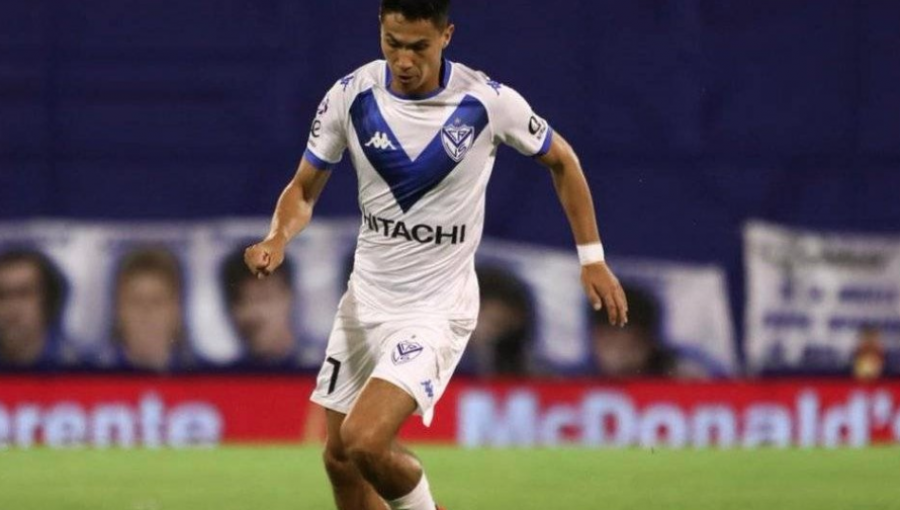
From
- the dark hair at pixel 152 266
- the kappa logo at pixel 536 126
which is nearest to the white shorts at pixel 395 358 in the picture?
the kappa logo at pixel 536 126

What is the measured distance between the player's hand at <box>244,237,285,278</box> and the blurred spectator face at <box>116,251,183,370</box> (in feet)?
17.8

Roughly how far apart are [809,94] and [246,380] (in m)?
3.86

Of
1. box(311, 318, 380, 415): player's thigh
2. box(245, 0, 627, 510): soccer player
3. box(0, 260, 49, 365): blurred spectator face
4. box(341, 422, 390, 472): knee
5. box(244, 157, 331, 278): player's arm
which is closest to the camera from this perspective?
box(341, 422, 390, 472): knee

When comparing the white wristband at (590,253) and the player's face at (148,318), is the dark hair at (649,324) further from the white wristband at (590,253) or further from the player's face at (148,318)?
the white wristband at (590,253)

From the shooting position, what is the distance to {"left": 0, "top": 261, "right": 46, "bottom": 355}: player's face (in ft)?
36.4

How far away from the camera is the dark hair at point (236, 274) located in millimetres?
11336

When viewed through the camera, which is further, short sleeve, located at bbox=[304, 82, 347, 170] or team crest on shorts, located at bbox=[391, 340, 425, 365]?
short sleeve, located at bbox=[304, 82, 347, 170]

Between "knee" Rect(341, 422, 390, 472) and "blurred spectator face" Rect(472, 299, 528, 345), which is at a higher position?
"knee" Rect(341, 422, 390, 472)

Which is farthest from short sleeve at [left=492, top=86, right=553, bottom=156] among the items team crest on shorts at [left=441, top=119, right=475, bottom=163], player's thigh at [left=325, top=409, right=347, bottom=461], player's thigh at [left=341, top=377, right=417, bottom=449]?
player's thigh at [left=325, top=409, right=347, bottom=461]

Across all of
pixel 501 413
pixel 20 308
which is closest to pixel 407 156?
pixel 501 413

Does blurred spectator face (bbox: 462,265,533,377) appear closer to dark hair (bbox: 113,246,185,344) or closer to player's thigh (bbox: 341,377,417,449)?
dark hair (bbox: 113,246,185,344)

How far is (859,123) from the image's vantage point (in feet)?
37.8

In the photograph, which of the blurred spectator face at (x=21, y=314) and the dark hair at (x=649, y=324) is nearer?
the blurred spectator face at (x=21, y=314)

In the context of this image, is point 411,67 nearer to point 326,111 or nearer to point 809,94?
point 326,111
